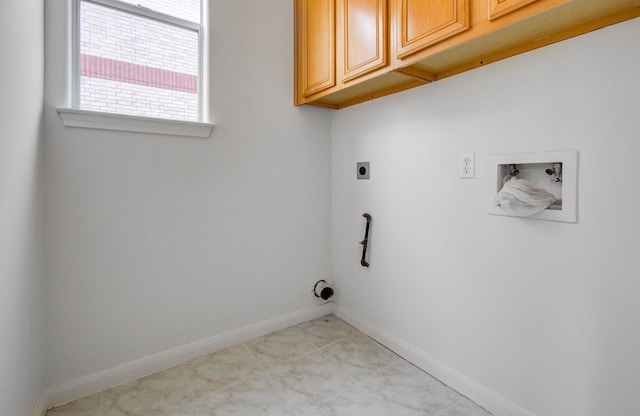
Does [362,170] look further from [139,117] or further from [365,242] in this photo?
[139,117]

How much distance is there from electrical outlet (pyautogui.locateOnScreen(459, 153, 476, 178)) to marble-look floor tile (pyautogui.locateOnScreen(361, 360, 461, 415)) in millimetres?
1110

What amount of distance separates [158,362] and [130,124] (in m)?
1.33

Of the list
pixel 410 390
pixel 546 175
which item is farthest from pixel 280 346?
pixel 546 175

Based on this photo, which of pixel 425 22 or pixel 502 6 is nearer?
pixel 502 6

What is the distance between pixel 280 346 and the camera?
6.70ft

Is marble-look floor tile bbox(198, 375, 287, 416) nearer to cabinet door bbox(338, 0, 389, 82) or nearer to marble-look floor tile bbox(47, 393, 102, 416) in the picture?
marble-look floor tile bbox(47, 393, 102, 416)

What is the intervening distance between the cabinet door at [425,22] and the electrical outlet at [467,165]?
0.55m

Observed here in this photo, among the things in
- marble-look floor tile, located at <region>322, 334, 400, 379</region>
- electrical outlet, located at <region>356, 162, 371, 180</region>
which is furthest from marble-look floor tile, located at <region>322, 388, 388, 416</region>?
electrical outlet, located at <region>356, 162, 371, 180</region>

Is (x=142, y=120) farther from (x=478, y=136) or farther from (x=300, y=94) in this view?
(x=478, y=136)

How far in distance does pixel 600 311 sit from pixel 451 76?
121 centimetres

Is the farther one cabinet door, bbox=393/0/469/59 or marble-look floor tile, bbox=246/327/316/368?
marble-look floor tile, bbox=246/327/316/368

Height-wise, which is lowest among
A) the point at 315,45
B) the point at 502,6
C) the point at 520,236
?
the point at 520,236

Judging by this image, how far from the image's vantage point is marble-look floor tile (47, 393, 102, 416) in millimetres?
1468

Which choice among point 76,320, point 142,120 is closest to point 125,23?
point 142,120
